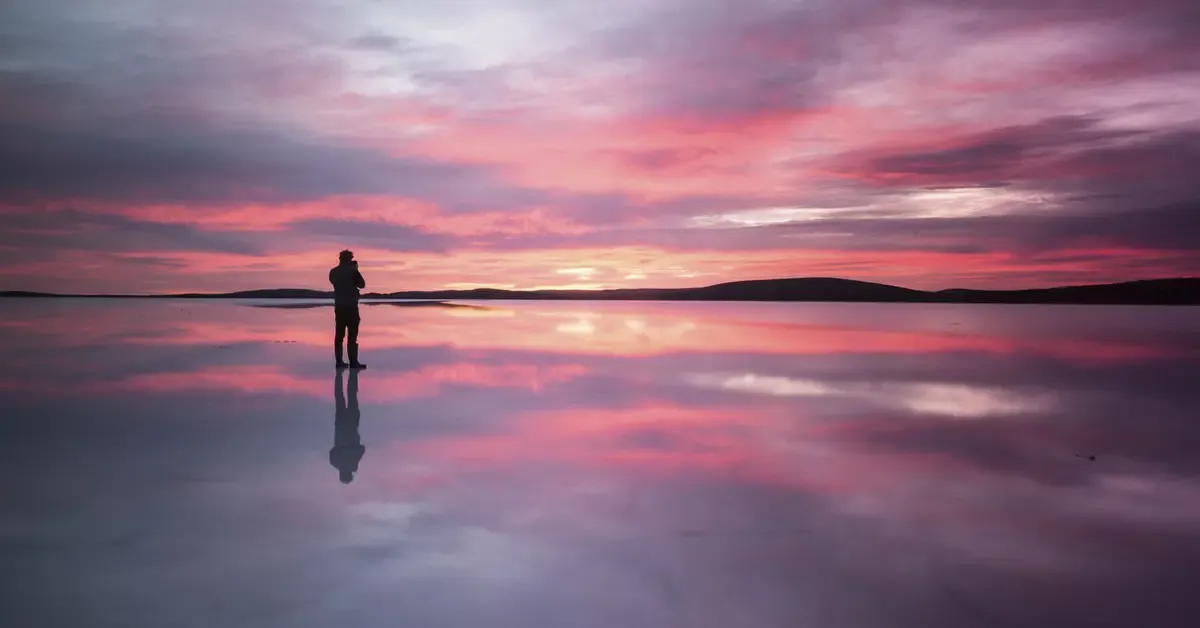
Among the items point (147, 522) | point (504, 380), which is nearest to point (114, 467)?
point (147, 522)

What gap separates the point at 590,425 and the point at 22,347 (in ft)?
51.2

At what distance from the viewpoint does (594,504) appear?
473cm

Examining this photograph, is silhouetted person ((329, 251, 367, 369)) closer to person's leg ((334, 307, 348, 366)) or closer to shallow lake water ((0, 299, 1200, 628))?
person's leg ((334, 307, 348, 366))

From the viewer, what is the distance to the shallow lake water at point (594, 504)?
3.28 m

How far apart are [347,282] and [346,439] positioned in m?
6.70

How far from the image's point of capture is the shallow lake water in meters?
3.28

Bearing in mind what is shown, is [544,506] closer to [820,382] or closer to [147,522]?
[147,522]

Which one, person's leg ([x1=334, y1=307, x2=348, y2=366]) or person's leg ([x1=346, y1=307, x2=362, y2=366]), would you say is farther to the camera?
person's leg ([x1=334, y1=307, x2=348, y2=366])

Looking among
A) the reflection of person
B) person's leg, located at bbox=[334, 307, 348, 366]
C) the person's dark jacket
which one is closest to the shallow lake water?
the reflection of person

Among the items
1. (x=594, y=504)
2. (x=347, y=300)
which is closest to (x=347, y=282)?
(x=347, y=300)

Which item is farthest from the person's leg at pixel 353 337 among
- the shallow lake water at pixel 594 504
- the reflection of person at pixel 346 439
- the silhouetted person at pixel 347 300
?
the reflection of person at pixel 346 439

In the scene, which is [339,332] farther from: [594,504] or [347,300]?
[594,504]

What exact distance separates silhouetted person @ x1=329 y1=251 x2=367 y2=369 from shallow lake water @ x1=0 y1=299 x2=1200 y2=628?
1863 mm

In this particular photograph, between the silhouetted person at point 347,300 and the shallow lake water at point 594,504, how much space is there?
73.3 inches
